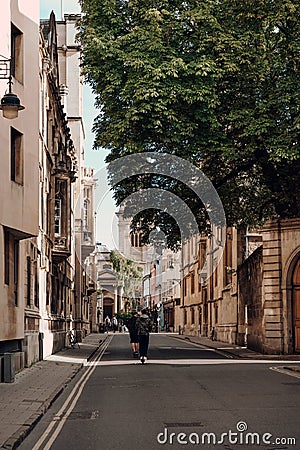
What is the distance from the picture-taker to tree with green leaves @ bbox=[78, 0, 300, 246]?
88.0 feet

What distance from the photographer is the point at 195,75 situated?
1059 inches

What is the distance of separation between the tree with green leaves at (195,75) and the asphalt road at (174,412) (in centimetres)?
815

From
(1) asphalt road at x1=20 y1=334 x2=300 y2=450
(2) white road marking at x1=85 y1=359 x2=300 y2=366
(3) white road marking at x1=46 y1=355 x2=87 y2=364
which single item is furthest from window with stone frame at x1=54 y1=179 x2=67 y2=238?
(1) asphalt road at x1=20 y1=334 x2=300 y2=450

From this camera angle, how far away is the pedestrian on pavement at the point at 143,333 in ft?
89.2

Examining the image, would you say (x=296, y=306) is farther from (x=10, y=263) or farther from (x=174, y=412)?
(x=174, y=412)

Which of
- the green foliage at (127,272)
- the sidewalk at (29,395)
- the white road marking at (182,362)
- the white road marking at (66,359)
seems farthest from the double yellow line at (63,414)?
the green foliage at (127,272)

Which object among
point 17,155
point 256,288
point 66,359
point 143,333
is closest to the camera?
point 17,155

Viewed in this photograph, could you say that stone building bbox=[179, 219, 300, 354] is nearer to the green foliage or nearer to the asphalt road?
the asphalt road

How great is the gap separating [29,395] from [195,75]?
527 inches

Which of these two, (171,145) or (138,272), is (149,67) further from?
(138,272)

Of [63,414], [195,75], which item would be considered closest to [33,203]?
[195,75]

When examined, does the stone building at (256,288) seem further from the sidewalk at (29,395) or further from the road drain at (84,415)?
the road drain at (84,415)

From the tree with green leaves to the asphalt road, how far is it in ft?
26.7

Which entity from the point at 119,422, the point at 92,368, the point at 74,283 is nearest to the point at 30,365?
the point at 92,368
